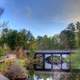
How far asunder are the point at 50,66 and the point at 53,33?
63cm

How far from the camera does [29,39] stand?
455 centimetres

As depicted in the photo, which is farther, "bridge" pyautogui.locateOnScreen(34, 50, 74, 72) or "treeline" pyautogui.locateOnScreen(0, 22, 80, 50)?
"bridge" pyautogui.locateOnScreen(34, 50, 74, 72)

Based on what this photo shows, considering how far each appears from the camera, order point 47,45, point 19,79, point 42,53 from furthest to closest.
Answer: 1. point 42,53
2. point 47,45
3. point 19,79

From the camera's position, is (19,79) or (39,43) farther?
(39,43)

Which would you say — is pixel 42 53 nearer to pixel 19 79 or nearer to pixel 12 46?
pixel 12 46

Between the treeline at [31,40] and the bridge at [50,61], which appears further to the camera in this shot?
the bridge at [50,61]

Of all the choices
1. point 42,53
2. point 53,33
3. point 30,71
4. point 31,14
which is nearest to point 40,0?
point 31,14

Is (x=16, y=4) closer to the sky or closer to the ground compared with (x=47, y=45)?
closer to the sky

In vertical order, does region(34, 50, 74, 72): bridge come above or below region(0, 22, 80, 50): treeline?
below

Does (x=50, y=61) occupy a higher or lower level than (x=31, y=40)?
lower

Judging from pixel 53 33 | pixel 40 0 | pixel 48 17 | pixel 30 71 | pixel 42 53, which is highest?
pixel 40 0

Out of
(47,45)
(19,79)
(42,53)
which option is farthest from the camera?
(42,53)

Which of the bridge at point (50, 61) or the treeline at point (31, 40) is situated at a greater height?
the treeline at point (31, 40)

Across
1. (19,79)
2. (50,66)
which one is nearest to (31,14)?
(50,66)
